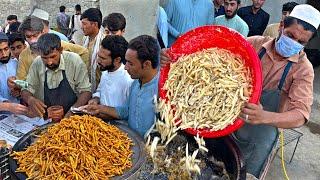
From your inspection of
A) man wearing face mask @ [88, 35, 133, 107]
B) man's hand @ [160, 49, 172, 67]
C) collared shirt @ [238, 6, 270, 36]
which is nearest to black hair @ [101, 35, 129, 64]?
man wearing face mask @ [88, 35, 133, 107]

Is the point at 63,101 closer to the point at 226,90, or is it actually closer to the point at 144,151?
the point at 144,151

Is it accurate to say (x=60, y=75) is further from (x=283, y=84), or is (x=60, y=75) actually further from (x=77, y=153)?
(x=283, y=84)

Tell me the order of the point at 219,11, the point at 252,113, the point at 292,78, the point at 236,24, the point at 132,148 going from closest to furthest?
the point at 252,113 → the point at 132,148 → the point at 292,78 → the point at 236,24 → the point at 219,11

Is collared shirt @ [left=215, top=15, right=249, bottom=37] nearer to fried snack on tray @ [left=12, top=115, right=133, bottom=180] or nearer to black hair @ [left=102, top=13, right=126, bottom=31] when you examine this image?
black hair @ [left=102, top=13, right=126, bottom=31]

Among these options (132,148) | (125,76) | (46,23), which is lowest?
(132,148)

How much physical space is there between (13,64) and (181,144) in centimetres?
229

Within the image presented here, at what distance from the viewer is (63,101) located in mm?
3799

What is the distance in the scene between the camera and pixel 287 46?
3.07 m

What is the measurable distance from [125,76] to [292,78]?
1.53 m

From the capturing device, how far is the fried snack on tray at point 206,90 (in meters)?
2.71

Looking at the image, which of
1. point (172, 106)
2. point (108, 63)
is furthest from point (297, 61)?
point (108, 63)

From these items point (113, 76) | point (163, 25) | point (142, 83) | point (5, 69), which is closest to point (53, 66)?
point (113, 76)

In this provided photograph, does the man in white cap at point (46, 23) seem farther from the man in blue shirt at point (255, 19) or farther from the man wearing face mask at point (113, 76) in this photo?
the man in blue shirt at point (255, 19)

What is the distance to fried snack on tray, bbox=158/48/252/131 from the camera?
2.71m
